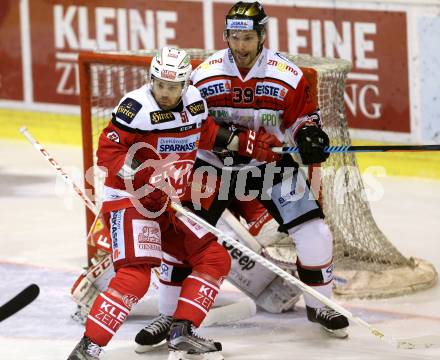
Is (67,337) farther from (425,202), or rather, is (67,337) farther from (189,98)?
(425,202)

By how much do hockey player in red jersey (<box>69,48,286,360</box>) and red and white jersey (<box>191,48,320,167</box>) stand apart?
22 centimetres

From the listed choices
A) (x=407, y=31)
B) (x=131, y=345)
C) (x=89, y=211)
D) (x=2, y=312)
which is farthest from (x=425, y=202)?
(x=2, y=312)

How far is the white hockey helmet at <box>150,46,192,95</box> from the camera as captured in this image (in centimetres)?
534

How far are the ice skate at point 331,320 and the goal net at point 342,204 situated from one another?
0.62 metres

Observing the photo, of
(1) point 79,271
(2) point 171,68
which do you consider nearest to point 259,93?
(2) point 171,68

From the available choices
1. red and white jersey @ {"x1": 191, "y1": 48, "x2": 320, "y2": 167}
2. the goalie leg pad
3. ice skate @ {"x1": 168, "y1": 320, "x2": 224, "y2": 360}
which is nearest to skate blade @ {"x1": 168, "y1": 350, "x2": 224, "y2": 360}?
ice skate @ {"x1": 168, "y1": 320, "x2": 224, "y2": 360}

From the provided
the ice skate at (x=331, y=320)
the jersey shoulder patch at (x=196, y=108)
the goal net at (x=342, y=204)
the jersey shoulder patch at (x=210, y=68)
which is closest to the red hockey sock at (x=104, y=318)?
the jersey shoulder patch at (x=196, y=108)

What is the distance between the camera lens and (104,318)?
5.19 metres

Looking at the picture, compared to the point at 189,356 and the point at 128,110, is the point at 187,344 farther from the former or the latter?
the point at 128,110

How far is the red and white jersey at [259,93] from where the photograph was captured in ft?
18.7

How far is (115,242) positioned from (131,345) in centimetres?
55

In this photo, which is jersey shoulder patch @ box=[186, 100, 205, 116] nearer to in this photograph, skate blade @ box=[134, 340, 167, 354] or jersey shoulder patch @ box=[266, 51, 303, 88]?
jersey shoulder patch @ box=[266, 51, 303, 88]

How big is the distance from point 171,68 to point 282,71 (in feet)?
1.89

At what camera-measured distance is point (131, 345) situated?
5715 mm
